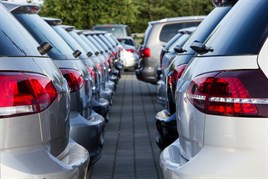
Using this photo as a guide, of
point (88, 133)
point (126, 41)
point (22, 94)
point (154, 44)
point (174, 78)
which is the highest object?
point (22, 94)

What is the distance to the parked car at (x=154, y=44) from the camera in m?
17.4

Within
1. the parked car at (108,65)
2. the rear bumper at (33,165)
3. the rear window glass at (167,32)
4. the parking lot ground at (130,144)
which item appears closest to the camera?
the rear bumper at (33,165)

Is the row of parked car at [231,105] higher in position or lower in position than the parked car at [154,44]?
higher

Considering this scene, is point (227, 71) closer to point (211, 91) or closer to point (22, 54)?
point (211, 91)

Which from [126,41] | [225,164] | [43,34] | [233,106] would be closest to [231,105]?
[233,106]

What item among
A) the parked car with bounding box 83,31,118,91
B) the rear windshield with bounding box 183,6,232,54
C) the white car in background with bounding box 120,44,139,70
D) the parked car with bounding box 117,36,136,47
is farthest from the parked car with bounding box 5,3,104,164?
the parked car with bounding box 117,36,136,47

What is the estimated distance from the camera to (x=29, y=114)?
3719mm

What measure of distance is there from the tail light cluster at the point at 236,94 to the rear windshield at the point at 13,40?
1096 mm

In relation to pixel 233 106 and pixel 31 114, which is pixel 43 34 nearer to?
pixel 31 114

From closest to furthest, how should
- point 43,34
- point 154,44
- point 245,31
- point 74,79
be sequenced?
1. point 245,31
2. point 74,79
3. point 43,34
4. point 154,44

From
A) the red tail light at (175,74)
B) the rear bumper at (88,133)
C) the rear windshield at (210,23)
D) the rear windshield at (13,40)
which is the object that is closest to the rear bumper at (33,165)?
the rear windshield at (13,40)

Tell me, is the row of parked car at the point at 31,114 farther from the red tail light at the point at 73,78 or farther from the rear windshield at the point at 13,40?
the red tail light at the point at 73,78

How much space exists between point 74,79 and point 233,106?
9.54 feet

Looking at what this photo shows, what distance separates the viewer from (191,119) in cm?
410
